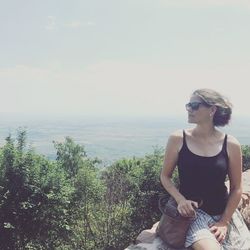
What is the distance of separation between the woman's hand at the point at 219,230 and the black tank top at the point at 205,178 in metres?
0.17

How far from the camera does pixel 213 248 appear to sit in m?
4.45

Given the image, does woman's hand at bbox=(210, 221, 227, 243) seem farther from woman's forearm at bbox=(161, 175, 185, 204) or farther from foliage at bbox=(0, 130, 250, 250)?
foliage at bbox=(0, 130, 250, 250)

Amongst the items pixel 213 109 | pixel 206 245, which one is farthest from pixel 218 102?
pixel 206 245

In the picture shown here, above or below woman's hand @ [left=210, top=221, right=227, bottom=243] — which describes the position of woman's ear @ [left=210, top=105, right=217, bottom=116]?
above

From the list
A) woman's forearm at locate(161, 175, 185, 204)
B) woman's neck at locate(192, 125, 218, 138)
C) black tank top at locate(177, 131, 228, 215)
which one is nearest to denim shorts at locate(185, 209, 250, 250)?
black tank top at locate(177, 131, 228, 215)

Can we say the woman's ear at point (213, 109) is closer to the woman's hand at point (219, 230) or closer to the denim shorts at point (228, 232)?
the denim shorts at point (228, 232)

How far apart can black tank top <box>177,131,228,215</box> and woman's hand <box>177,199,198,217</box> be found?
0.22 m

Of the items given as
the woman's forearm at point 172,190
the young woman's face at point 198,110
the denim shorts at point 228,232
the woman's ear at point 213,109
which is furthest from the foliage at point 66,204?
the woman's ear at point 213,109

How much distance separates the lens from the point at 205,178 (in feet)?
15.7

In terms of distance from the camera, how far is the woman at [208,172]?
4.78 metres

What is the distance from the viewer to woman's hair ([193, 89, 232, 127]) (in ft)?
16.5

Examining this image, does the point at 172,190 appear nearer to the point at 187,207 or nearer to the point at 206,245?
the point at 187,207

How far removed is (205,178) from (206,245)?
72 centimetres

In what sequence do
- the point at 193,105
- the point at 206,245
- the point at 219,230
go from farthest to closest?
the point at 193,105
the point at 219,230
the point at 206,245
